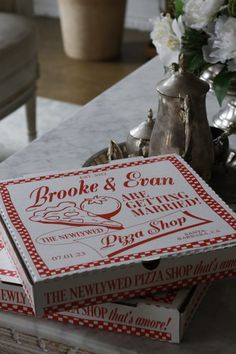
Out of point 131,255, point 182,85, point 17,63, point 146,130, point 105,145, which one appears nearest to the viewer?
point 131,255

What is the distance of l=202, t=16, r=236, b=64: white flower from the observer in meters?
0.97

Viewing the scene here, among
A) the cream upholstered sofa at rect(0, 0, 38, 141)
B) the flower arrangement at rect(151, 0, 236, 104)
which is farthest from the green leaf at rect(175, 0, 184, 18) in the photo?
the cream upholstered sofa at rect(0, 0, 38, 141)

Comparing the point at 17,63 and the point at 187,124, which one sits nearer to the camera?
the point at 187,124

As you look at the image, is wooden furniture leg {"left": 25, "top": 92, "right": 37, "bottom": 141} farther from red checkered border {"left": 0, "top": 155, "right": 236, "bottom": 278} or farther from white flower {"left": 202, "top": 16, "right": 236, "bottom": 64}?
red checkered border {"left": 0, "top": 155, "right": 236, "bottom": 278}

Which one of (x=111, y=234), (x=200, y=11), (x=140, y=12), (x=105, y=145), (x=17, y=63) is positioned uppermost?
(x=200, y=11)

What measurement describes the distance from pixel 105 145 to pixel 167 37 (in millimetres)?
213

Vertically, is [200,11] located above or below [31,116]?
above

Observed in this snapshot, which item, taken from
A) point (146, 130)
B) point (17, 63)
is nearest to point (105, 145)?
point (146, 130)

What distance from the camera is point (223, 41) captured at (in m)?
0.98

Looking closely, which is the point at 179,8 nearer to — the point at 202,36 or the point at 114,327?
the point at 202,36

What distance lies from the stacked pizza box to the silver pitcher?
4.4 inches

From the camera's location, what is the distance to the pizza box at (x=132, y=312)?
667mm

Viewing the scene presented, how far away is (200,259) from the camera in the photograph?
67 centimetres

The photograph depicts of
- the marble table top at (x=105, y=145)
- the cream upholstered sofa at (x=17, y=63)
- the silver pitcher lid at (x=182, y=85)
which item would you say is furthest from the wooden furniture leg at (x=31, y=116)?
the silver pitcher lid at (x=182, y=85)
